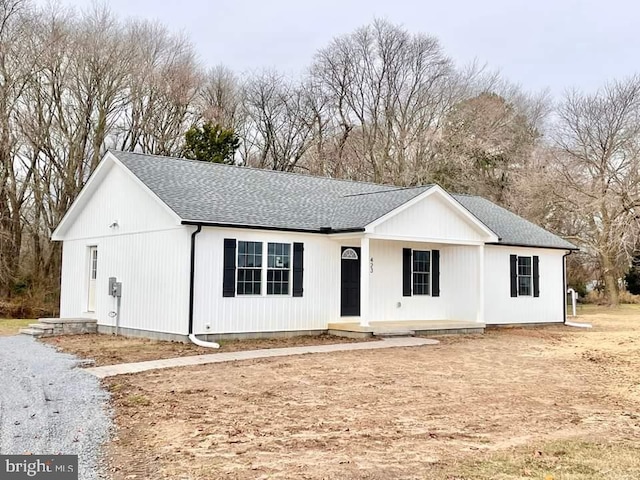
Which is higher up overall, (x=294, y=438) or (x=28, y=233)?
(x=28, y=233)

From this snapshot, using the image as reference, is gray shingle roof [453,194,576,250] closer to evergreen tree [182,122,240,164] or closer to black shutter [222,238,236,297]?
black shutter [222,238,236,297]

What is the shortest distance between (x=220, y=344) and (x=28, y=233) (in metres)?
18.8

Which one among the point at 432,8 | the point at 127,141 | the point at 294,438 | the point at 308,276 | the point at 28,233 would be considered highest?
the point at 432,8

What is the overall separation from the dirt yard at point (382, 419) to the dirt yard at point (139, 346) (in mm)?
1754

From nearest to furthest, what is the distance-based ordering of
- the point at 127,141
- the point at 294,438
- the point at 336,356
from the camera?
the point at 294,438
the point at 336,356
the point at 127,141

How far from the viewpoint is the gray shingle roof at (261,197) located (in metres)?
14.8

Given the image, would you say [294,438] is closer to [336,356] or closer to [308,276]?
[336,356]

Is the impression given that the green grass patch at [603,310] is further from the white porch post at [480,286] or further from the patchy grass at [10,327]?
the patchy grass at [10,327]

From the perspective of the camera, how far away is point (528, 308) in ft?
65.5

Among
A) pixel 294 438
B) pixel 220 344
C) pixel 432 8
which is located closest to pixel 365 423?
pixel 294 438

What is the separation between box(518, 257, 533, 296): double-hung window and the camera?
19845 millimetres

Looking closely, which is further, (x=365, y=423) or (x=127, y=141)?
(x=127, y=141)

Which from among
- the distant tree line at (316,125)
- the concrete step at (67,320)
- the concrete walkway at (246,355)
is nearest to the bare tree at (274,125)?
the distant tree line at (316,125)

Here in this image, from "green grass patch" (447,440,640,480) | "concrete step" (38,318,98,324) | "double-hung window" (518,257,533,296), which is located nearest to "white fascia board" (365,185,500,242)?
"double-hung window" (518,257,533,296)
